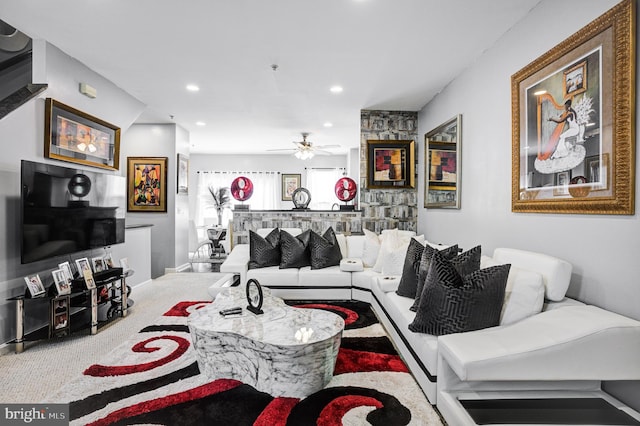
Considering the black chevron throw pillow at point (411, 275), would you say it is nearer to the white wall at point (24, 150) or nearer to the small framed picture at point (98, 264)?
the small framed picture at point (98, 264)

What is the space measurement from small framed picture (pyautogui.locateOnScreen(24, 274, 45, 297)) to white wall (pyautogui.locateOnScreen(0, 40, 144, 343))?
0.14 meters

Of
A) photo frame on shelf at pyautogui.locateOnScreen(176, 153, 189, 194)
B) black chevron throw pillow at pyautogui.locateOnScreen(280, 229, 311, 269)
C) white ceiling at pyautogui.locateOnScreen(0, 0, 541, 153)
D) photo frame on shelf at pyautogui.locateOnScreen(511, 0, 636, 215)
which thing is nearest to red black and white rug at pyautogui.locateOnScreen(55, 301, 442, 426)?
photo frame on shelf at pyautogui.locateOnScreen(511, 0, 636, 215)

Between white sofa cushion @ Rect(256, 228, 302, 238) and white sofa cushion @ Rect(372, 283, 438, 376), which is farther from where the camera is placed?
white sofa cushion @ Rect(256, 228, 302, 238)

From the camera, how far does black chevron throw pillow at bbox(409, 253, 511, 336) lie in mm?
1892

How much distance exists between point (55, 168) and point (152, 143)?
3.04m

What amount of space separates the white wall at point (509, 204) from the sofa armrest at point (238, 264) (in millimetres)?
2545

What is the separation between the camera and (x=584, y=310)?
1.78m

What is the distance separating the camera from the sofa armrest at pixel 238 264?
4.08m

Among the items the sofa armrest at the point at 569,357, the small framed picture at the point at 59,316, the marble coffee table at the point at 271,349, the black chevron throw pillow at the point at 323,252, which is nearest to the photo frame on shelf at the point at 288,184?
the black chevron throw pillow at the point at 323,252

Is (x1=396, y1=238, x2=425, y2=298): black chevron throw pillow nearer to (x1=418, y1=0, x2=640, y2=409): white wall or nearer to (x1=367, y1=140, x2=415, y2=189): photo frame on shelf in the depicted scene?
(x1=418, y1=0, x2=640, y2=409): white wall

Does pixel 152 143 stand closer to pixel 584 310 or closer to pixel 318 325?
pixel 318 325

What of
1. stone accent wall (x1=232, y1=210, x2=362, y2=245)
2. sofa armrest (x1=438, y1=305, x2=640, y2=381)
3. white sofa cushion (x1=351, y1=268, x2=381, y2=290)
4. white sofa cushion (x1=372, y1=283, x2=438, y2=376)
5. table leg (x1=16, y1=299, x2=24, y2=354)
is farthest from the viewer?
stone accent wall (x1=232, y1=210, x2=362, y2=245)

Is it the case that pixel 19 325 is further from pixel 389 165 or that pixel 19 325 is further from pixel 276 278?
pixel 389 165

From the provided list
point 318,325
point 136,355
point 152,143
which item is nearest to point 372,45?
point 318,325
